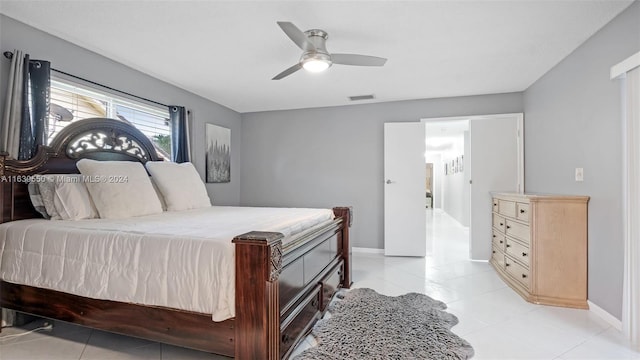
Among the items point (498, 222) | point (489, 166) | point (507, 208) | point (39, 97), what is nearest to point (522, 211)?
point (507, 208)

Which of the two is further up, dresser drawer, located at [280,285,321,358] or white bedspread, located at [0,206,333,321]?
white bedspread, located at [0,206,333,321]

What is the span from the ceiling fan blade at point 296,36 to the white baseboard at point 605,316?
9.98 feet

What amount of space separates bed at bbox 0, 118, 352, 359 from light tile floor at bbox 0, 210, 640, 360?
0.23 metres

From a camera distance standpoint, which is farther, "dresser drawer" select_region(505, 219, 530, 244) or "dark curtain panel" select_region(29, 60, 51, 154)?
"dresser drawer" select_region(505, 219, 530, 244)

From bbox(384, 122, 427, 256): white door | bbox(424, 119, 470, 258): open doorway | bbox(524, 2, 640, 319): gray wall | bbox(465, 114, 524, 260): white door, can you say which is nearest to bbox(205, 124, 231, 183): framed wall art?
bbox(384, 122, 427, 256): white door

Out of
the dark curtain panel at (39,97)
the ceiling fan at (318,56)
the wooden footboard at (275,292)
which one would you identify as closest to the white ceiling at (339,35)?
the ceiling fan at (318,56)

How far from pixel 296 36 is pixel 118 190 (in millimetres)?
1920

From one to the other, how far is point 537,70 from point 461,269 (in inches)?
97.5

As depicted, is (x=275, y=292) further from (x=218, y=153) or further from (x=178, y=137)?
(x=218, y=153)

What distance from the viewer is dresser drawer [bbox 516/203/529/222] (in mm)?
2857

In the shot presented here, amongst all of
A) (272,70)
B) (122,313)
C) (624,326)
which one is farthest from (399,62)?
(122,313)

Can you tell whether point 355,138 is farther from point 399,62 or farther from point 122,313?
point 122,313

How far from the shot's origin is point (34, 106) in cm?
236

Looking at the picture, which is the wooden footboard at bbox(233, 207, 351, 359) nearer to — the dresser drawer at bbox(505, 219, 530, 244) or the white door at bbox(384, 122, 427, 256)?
the dresser drawer at bbox(505, 219, 530, 244)
